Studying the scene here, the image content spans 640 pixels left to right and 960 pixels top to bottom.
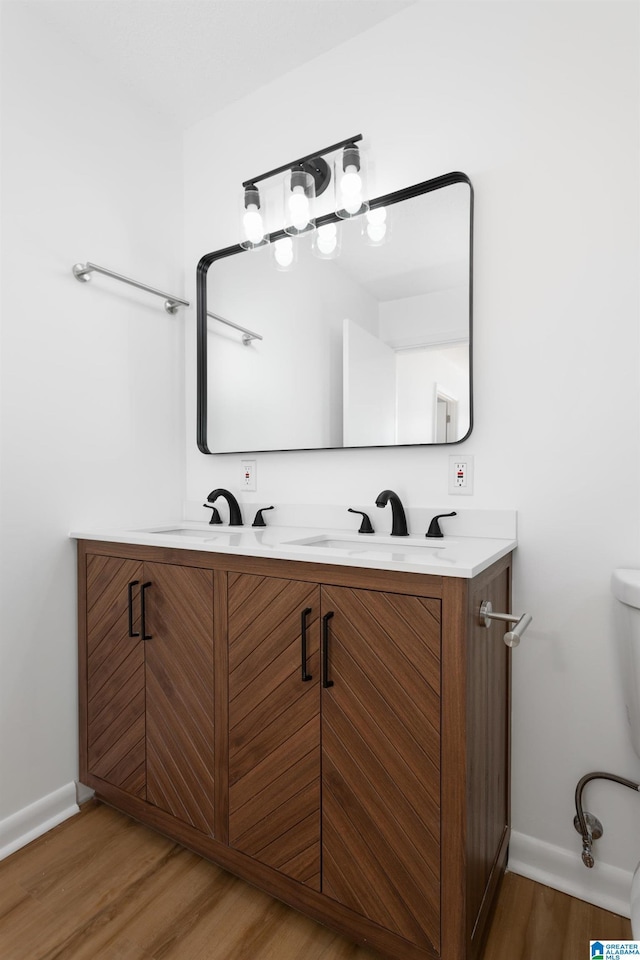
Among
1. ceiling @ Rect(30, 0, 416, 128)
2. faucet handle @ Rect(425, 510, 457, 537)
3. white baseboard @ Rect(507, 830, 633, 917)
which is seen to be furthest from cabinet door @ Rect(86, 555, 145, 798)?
ceiling @ Rect(30, 0, 416, 128)

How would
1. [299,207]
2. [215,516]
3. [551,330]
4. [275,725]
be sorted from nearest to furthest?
[275,725] < [551,330] < [299,207] < [215,516]

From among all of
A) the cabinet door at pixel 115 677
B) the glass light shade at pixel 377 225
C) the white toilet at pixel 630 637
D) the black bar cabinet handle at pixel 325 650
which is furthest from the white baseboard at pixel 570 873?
the glass light shade at pixel 377 225

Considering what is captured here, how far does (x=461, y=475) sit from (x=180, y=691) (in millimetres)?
1023

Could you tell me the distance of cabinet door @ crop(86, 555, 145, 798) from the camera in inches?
60.9

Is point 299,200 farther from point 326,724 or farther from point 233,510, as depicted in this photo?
point 326,724

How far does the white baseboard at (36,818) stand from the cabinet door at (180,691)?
1.21ft

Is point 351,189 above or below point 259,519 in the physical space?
above

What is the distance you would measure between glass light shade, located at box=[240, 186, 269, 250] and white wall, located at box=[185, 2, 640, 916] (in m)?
0.51

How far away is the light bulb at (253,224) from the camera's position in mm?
1857

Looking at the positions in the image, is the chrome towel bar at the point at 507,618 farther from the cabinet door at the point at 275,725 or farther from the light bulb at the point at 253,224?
the light bulb at the point at 253,224

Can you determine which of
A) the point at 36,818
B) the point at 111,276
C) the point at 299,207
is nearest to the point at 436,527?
the point at 299,207

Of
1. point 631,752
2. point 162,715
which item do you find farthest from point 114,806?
point 631,752

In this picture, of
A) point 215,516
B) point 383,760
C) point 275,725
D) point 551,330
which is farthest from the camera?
point 215,516

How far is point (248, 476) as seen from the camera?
1988 mm
